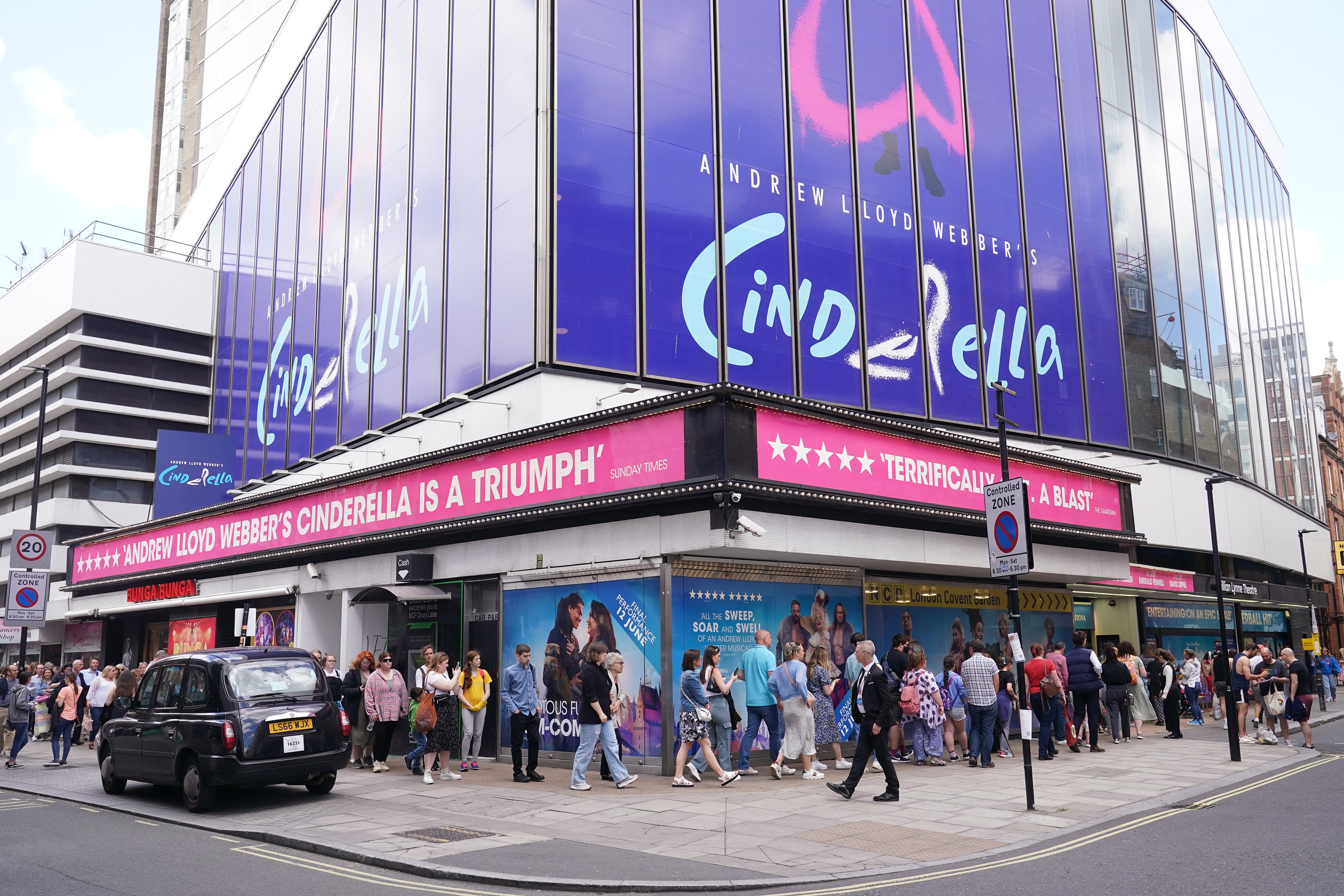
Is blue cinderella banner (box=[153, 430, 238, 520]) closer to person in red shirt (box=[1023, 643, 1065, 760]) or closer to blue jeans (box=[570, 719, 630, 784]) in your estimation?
blue jeans (box=[570, 719, 630, 784])

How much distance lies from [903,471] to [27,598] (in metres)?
16.9

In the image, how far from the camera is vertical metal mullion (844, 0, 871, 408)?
76.6ft

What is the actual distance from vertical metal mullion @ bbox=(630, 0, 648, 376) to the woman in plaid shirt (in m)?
7.17

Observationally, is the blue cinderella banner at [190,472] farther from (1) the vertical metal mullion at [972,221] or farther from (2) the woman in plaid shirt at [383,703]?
(1) the vertical metal mullion at [972,221]

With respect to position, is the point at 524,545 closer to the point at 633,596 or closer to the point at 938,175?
the point at 633,596

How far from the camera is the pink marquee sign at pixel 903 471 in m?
14.7

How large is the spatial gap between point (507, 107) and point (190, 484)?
53.3 feet

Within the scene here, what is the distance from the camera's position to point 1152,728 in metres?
22.5

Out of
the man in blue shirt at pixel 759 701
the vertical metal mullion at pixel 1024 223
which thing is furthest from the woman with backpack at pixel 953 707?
the vertical metal mullion at pixel 1024 223

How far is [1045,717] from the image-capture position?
1599cm

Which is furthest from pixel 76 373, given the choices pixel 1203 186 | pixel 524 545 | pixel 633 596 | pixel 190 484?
pixel 1203 186

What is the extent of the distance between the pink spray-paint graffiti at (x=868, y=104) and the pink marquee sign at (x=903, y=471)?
9.10 m

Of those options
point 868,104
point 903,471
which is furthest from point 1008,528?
point 868,104

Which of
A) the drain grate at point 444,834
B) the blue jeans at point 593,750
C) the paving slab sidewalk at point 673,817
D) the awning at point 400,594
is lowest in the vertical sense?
the paving slab sidewalk at point 673,817
